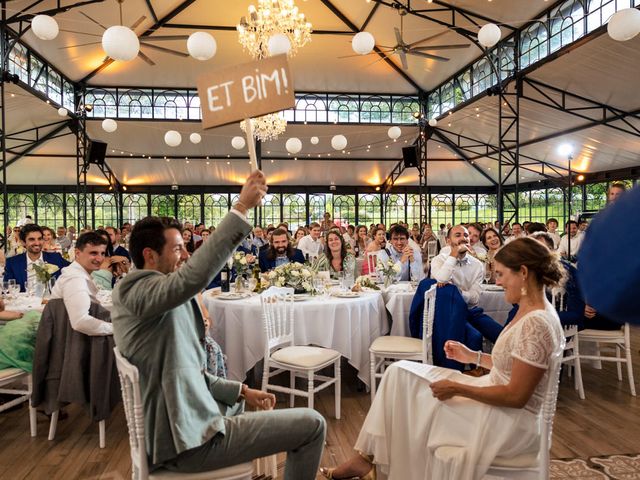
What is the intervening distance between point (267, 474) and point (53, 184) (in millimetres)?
19355

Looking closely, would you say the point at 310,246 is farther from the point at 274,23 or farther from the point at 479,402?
the point at 479,402

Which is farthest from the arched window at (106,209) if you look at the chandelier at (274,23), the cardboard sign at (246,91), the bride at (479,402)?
the cardboard sign at (246,91)

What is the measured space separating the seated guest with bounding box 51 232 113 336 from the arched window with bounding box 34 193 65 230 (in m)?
17.9

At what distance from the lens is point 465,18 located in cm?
1071

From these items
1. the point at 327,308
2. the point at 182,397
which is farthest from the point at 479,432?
the point at 327,308

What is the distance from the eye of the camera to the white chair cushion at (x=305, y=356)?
3697 millimetres

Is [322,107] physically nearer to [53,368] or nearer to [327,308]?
[327,308]

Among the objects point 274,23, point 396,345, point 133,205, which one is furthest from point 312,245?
point 133,205

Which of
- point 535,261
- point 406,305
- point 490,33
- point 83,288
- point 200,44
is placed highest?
point 490,33

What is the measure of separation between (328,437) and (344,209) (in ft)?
57.7

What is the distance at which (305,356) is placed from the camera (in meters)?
3.82

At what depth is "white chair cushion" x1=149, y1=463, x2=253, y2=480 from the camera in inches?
70.4

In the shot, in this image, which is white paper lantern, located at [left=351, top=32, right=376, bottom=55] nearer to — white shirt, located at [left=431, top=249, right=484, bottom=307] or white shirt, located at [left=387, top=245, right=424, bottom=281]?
white shirt, located at [left=387, top=245, right=424, bottom=281]

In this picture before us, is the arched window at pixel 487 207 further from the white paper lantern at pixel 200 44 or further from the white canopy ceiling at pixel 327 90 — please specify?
the white paper lantern at pixel 200 44
